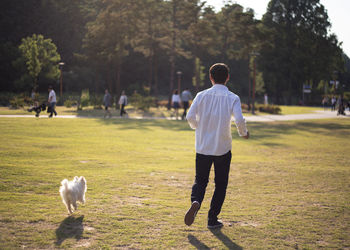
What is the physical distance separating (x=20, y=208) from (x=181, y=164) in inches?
202

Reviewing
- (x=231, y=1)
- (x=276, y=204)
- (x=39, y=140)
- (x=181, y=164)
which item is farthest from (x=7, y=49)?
(x=276, y=204)

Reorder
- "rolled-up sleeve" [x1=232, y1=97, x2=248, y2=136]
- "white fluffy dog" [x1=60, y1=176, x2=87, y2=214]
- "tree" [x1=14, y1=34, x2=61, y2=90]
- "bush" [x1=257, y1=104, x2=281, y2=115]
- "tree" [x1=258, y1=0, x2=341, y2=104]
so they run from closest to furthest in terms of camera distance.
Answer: "rolled-up sleeve" [x1=232, y1=97, x2=248, y2=136] < "white fluffy dog" [x1=60, y1=176, x2=87, y2=214] < "bush" [x1=257, y1=104, x2=281, y2=115] < "tree" [x1=14, y1=34, x2=61, y2=90] < "tree" [x1=258, y1=0, x2=341, y2=104]

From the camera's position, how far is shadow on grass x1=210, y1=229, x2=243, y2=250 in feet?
13.7

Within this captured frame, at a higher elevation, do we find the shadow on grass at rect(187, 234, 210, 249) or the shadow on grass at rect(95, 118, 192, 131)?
the shadow on grass at rect(95, 118, 192, 131)

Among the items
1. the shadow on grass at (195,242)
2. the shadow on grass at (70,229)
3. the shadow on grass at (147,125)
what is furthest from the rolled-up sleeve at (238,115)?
the shadow on grass at (147,125)

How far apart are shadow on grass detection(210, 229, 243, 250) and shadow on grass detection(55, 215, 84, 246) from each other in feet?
5.17

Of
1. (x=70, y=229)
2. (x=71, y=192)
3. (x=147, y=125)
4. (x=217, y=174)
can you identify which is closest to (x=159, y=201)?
(x=71, y=192)

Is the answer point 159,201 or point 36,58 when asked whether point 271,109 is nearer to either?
point 36,58

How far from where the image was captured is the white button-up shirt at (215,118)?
15.1ft

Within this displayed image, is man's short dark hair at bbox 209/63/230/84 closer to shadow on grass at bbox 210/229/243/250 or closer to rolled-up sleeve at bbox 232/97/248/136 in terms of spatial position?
rolled-up sleeve at bbox 232/97/248/136

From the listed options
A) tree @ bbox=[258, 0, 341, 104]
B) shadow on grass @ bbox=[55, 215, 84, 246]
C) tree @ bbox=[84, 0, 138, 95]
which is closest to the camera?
shadow on grass @ bbox=[55, 215, 84, 246]

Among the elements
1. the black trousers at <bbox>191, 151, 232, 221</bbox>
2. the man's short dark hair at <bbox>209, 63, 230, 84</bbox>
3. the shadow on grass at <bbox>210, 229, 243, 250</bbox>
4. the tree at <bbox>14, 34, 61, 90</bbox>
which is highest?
the tree at <bbox>14, 34, 61, 90</bbox>

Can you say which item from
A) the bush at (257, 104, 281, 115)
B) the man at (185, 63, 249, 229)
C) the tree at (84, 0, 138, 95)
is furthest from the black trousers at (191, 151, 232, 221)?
the tree at (84, 0, 138, 95)

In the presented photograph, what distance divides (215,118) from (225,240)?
141cm
